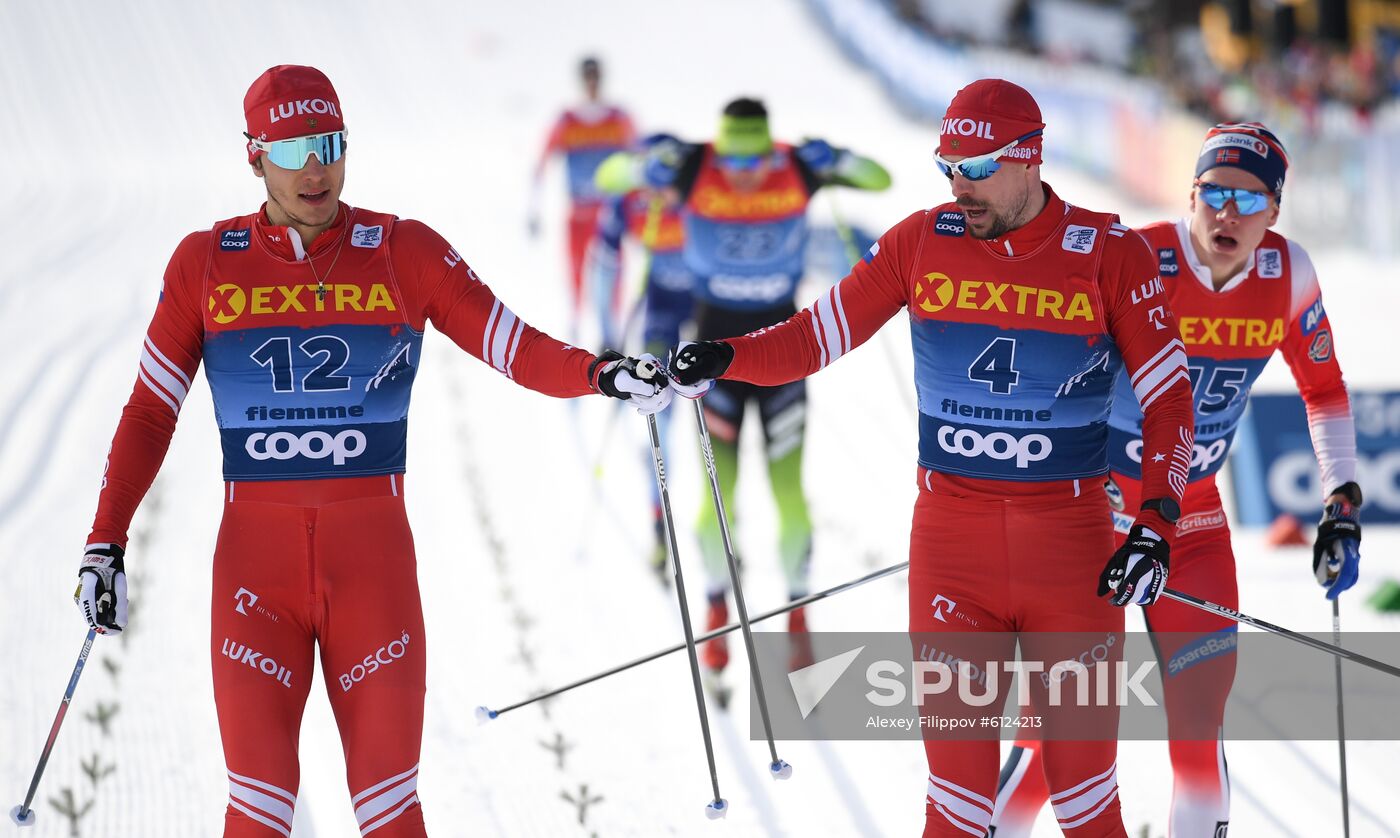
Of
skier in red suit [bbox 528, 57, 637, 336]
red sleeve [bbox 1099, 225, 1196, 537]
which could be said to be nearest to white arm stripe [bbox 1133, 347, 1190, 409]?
red sleeve [bbox 1099, 225, 1196, 537]

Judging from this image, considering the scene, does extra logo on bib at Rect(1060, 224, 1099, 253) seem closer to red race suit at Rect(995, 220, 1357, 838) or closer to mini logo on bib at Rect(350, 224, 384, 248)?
red race suit at Rect(995, 220, 1357, 838)

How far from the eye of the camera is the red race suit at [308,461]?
3766 millimetres

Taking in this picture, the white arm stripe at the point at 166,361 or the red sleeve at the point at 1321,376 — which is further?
the red sleeve at the point at 1321,376

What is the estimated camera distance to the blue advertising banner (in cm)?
877

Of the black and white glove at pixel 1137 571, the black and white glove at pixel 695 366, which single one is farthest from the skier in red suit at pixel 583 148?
the black and white glove at pixel 1137 571

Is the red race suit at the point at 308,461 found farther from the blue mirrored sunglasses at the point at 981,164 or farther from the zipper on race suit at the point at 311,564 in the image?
the blue mirrored sunglasses at the point at 981,164

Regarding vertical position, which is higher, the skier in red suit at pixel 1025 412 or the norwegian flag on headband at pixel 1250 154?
the norwegian flag on headband at pixel 1250 154

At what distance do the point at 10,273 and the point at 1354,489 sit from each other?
54.9 ft

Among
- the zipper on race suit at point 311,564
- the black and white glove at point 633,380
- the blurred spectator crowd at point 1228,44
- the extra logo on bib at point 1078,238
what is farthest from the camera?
the blurred spectator crowd at point 1228,44

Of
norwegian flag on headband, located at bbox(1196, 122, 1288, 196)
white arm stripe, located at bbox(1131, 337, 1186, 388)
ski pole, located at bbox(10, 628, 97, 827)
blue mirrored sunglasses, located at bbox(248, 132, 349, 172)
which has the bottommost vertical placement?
ski pole, located at bbox(10, 628, 97, 827)

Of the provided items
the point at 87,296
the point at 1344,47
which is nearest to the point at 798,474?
the point at 87,296

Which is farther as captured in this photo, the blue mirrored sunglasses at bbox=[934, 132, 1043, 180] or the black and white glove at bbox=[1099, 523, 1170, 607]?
the blue mirrored sunglasses at bbox=[934, 132, 1043, 180]

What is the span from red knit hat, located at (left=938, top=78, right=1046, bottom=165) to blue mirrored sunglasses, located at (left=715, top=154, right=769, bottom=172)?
288 cm

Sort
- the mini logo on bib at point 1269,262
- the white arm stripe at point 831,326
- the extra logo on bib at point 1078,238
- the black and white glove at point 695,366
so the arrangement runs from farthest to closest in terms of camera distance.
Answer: the mini logo on bib at point 1269,262 < the white arm stripe at point 831,326 < the black and white glove at point 695,366 < the extra logo on bib at point 1078,238
